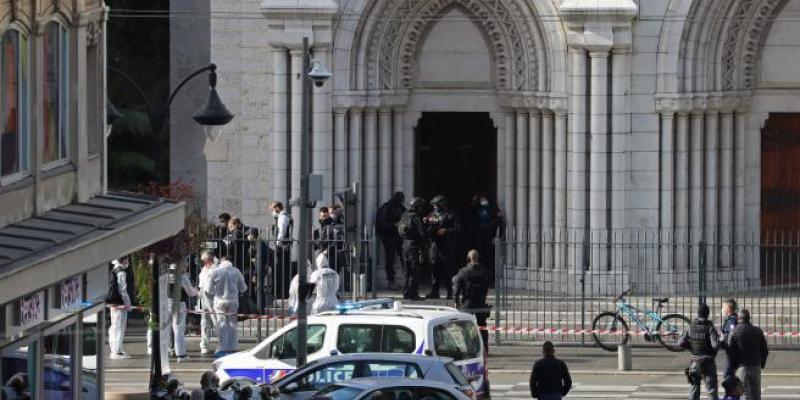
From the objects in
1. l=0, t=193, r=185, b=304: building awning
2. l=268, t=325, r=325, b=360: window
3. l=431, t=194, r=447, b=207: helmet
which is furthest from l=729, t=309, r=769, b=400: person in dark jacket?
l=431, t=194, r=447, b=207: helmet

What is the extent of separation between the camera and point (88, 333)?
85.0 feet

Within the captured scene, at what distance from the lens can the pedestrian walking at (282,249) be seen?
37.5m

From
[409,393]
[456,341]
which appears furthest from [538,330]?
[409,393]

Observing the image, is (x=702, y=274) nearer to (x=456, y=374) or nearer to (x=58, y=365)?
(x=456, y=374)

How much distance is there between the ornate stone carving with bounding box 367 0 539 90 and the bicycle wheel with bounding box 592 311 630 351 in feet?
14.7

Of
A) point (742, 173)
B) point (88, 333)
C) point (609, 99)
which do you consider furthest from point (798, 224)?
point (88, 333)

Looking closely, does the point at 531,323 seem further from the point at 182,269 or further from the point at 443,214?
the point at 182,269

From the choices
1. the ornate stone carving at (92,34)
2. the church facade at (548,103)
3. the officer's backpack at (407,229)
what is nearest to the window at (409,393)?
the ornate stone carving at (92,34)

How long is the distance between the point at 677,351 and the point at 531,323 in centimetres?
241

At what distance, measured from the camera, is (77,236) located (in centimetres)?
2333

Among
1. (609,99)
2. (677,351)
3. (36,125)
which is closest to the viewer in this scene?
(36,125)

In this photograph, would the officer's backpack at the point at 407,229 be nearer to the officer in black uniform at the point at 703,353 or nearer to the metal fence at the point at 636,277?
the metal fence at the point at 636,277

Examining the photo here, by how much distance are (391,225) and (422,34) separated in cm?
306

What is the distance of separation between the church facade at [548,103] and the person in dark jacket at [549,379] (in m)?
10.2
